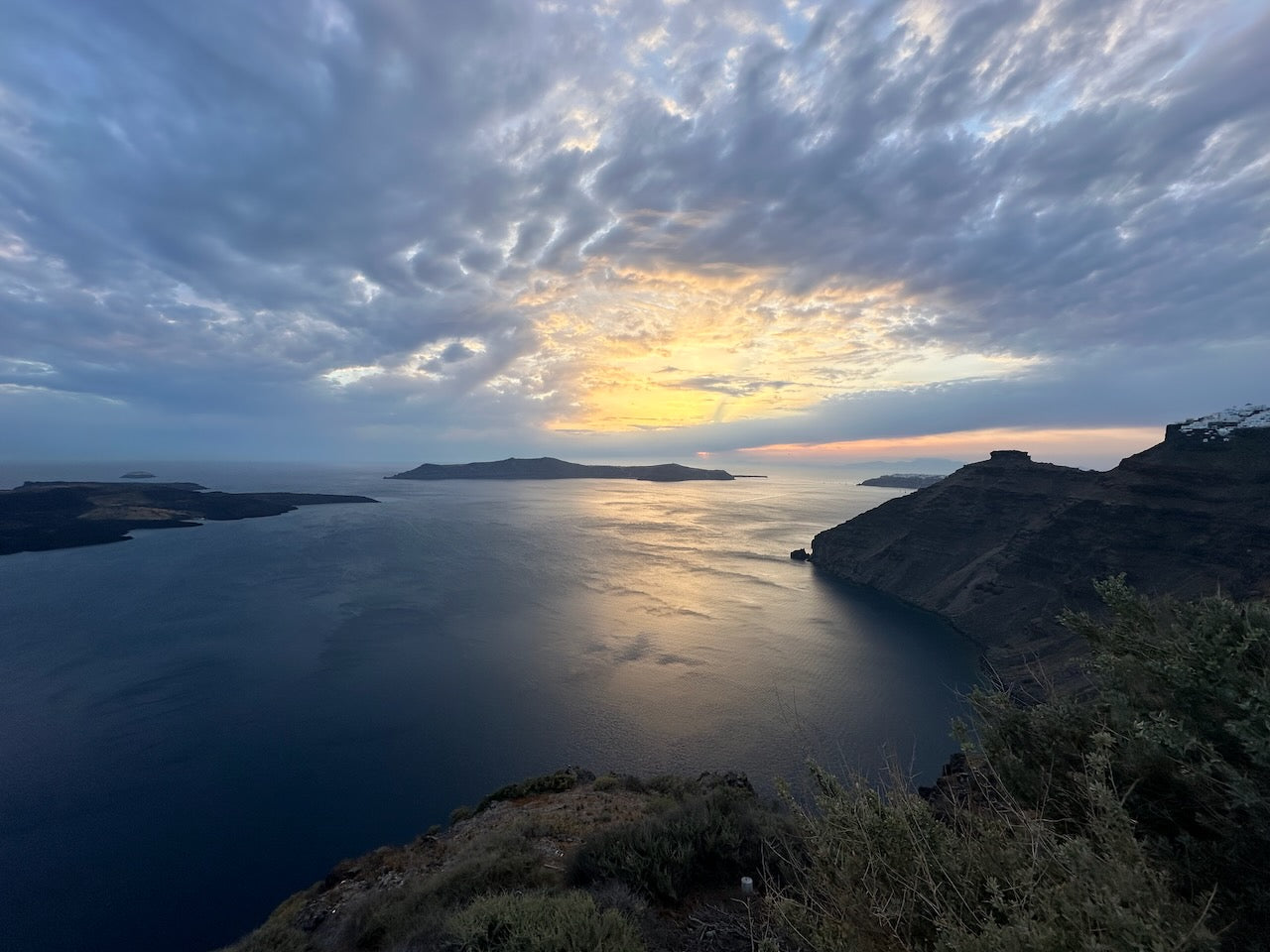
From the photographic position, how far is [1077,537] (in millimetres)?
45156

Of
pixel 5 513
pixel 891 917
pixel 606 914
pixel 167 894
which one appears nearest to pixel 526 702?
pixel 167 894

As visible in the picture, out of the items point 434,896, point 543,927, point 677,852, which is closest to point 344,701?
point 434,896

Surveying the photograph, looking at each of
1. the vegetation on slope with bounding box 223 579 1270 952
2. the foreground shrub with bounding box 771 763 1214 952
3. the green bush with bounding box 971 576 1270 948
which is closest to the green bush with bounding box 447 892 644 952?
the vegetation on slope with bounding box 223 579 1270 952

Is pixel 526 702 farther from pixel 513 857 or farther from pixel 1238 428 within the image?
pixel 1238 428

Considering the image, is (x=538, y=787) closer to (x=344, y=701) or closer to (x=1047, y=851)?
(x=1047, y=851)

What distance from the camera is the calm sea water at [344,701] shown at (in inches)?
706

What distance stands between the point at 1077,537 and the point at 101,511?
134 meters

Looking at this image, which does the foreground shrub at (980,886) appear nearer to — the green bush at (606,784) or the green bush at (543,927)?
the green bush at (543,927)

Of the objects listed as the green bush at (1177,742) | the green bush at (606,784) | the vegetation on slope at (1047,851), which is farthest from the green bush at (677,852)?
the green bush at (606,784)

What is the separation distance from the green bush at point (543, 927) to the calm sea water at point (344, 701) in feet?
31.5

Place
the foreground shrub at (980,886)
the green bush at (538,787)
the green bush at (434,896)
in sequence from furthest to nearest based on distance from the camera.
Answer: the green bush at (538,787)
the green bush at (434,896)
the foreground shrub at (980,886)

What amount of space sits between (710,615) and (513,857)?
37.9 metres

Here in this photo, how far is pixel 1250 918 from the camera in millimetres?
3080

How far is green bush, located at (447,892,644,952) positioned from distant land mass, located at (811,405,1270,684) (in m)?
34.9
